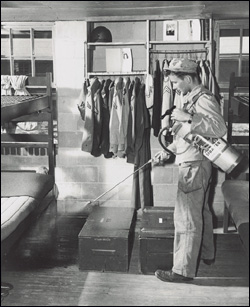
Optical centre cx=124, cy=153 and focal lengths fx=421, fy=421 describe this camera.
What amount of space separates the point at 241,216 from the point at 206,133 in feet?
2.04

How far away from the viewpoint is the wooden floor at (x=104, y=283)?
3146 mm

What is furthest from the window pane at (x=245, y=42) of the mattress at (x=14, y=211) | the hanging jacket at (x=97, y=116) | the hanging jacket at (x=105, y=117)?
the mattress at (x=14, y=211)

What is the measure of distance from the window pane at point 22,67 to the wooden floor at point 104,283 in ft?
7.46

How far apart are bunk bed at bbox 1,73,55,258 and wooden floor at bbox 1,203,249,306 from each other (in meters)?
0.45

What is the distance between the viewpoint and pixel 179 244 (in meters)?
3.33

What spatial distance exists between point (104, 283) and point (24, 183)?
115cm

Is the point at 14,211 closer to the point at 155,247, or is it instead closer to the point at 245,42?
the point at 155,247

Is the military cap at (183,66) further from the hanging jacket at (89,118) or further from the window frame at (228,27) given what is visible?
the window frame at (228,27)

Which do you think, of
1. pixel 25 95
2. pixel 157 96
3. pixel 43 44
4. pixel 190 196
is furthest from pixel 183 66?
pixel 43 44

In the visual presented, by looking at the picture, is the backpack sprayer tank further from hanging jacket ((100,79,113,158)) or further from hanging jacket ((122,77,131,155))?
hanging jacket ((100,79,113,158))

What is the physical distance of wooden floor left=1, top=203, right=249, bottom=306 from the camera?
3.15 metres

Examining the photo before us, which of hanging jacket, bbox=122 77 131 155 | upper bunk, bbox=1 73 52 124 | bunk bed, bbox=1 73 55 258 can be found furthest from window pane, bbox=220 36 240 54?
bunk bed, bbox=1 73 55 258

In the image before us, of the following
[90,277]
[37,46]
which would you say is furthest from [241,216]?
[37,46]

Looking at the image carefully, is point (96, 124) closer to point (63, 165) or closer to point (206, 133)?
point (63, 165)
